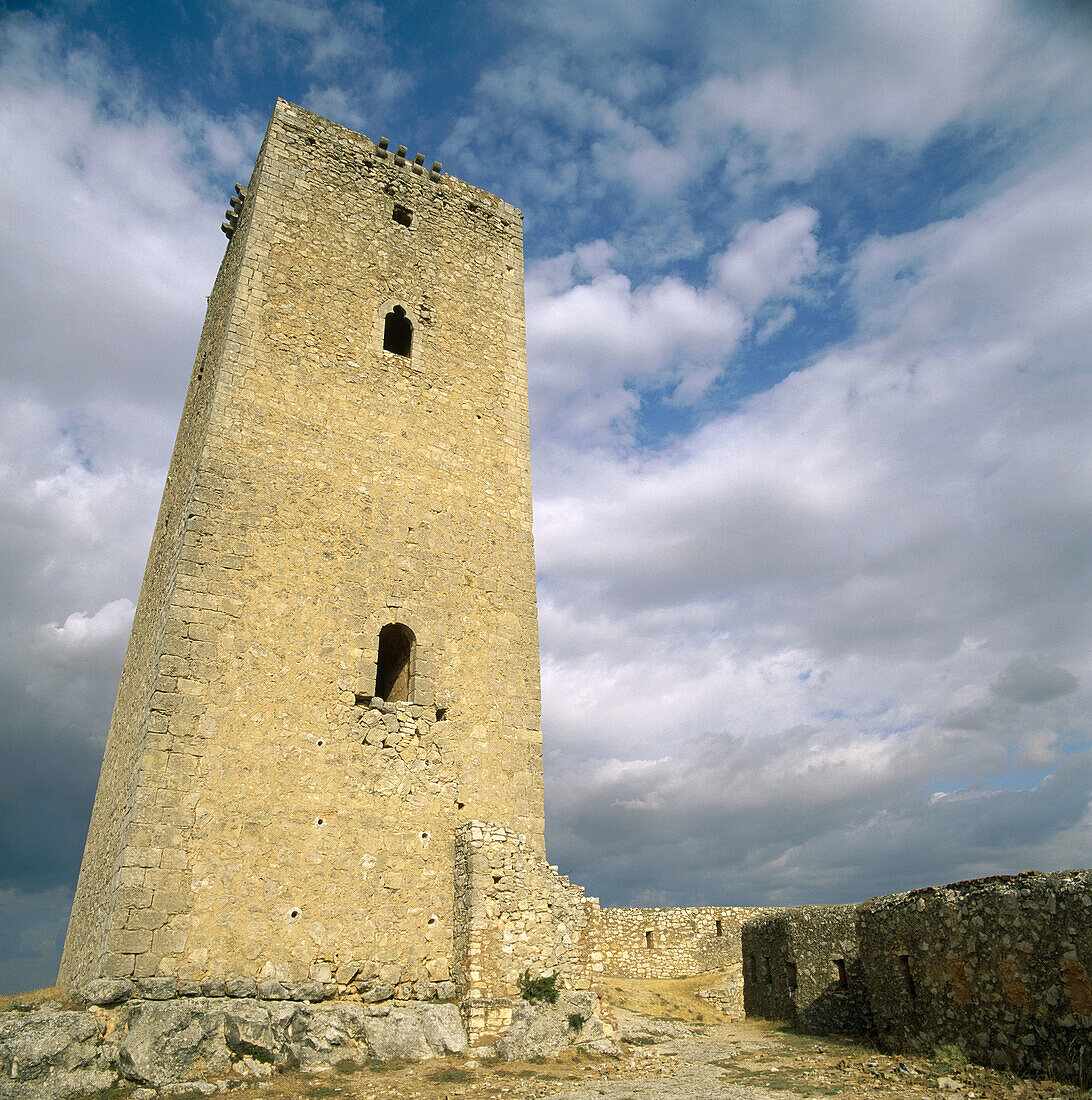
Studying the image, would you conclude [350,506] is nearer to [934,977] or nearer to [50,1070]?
[50,1070]

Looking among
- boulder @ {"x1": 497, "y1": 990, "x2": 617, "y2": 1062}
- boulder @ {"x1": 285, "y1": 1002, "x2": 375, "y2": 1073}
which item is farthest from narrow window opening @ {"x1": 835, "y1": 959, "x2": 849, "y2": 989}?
boulder @ {"x1": 285, "y1": 1002, "x2": 375, "y2": 1073}

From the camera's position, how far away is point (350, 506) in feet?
35.8

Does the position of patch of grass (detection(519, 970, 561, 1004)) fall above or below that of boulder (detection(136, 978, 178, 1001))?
below

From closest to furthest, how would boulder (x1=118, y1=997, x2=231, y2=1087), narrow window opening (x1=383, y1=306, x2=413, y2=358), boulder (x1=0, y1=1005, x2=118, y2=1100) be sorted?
boulder (x1=0, y1=1005, x2=118, y2=1100), boulder (x1=118, y1=997, x2=231, y2=1087), narrow window opening (x1=383, y1=306, x2=413, y2=358)

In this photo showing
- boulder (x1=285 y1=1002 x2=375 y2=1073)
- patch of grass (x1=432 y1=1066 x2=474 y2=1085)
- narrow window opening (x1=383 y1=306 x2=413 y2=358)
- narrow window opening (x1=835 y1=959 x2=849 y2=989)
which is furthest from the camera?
narrow window opening (x1=383 y1=306 x2=413 y2=358)

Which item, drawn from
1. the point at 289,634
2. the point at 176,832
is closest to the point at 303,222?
the point at 289,634

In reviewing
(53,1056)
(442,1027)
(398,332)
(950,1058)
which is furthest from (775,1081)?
(398,332)

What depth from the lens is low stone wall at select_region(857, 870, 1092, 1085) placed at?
20.5ft

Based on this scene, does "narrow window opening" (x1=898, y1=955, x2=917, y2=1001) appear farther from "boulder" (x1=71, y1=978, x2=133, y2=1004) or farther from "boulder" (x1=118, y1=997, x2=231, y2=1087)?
"boulder" (x1=71, y1=978, x2=133, y2=1004)

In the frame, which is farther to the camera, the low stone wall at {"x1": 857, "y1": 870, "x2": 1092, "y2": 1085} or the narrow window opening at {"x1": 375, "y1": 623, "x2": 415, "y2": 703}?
the narrow window opening at {"x1": 375, "y1": 623, "x2": 415, "y2": 703}

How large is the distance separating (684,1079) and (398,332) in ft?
37.0

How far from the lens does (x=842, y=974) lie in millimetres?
11148

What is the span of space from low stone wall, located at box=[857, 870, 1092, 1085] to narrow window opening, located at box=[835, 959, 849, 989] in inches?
71.6

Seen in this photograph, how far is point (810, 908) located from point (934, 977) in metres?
4.23
